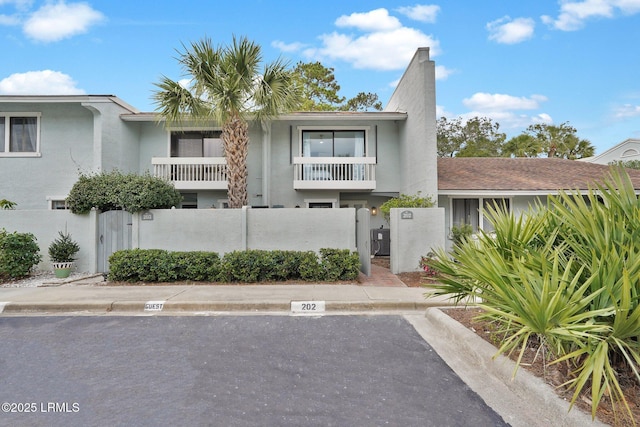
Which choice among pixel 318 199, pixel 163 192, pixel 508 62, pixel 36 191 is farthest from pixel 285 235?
pixel 508 62

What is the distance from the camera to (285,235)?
9.66 metres

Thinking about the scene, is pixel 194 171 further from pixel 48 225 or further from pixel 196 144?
pixel 48 225

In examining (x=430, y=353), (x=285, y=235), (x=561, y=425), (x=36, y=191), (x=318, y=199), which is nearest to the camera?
(x=561, y=425)

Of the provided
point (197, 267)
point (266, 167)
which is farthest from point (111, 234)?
point (266, 167)

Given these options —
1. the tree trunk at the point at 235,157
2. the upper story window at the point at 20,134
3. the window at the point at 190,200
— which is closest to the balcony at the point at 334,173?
the tree trunk at the point at 235,157

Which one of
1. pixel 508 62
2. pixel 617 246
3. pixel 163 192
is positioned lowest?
pixel 617 246

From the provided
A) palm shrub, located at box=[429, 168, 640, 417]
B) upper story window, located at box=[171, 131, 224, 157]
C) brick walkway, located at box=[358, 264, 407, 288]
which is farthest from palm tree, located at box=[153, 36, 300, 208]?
palm shrub, located at box=[429, 168, 640, 417]

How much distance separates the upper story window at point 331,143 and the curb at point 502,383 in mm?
10906

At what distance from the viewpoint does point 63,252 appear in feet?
31.8

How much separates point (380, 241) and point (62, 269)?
35.4 ft

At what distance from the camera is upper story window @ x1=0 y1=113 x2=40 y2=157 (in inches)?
525

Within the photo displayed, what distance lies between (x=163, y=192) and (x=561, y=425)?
10.2 metres

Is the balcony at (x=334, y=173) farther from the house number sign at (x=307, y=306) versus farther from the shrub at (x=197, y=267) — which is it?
the house number sign at (x=307, y=306)

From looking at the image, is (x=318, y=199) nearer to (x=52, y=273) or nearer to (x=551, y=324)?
(x=52, y=273)
